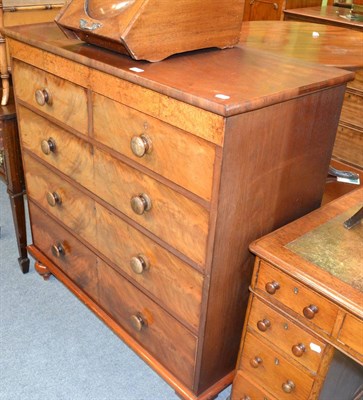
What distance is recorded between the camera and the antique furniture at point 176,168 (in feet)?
3.88

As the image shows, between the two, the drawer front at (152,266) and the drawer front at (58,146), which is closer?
the drawer front at (152,266)

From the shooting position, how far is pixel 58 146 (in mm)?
1723

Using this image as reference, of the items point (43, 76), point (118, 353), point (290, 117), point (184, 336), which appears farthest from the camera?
point (118, 353)

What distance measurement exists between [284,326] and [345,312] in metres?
0.22

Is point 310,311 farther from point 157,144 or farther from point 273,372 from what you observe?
point 157,144

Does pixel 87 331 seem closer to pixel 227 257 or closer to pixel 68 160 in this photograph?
pixel 68 160

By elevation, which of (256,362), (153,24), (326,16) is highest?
(153,24)

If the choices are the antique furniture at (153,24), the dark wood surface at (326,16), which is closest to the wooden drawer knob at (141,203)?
the antique furniture at (153,24)

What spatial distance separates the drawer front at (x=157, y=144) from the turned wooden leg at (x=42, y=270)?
0.94 meters

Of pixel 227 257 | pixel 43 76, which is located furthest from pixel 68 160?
pixel 227 257

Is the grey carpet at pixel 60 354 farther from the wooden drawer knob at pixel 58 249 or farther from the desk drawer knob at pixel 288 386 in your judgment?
the desk drawer knob at pixel 288 386

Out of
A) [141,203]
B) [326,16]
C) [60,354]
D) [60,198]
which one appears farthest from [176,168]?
[326,16]

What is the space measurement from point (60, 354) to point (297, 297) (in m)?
Result: 1.06

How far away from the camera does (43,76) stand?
1631 mm
